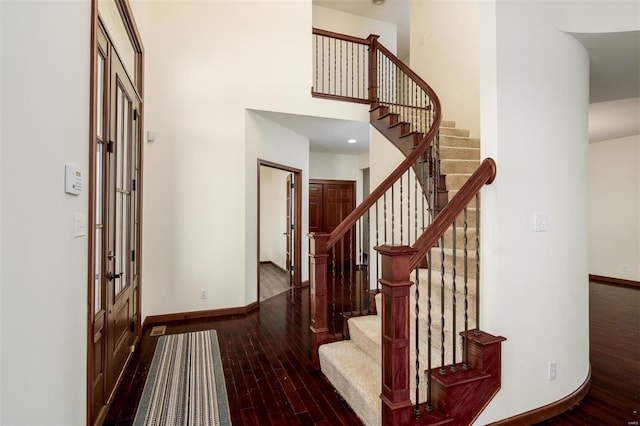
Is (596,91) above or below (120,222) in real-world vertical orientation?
above

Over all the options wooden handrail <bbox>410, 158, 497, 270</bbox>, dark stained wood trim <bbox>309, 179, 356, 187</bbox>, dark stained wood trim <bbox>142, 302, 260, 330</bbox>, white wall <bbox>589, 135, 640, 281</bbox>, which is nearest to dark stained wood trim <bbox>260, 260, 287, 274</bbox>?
dark stained wood trim <bbox>309, 179, 356, 187</bbox>

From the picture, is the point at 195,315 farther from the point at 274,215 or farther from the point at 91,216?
the point at 274,215

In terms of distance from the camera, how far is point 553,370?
6.59 feet

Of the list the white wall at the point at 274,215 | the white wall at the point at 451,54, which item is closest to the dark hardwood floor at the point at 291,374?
the white wall at the point at 451,54

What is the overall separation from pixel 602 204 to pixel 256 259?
6.54 metres

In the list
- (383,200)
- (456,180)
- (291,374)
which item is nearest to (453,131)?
(456,180)

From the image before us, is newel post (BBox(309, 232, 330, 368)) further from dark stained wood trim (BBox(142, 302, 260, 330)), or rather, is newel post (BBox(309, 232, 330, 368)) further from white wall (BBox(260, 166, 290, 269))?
white wall (BBox(260, 166, 290, 269))

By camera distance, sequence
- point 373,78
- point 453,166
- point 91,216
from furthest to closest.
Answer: point 373,78 < point 453,166 < point 91,216

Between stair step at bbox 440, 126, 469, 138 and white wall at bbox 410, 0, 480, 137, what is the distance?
0.13 m

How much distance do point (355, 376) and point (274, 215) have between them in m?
5.95

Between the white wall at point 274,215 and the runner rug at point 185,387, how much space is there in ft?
13.1

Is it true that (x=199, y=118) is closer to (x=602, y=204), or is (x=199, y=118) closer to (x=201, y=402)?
(x=201, y=402)

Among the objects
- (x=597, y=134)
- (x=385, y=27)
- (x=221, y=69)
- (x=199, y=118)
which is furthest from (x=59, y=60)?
(x=597, y=134)

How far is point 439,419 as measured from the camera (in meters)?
1.70
